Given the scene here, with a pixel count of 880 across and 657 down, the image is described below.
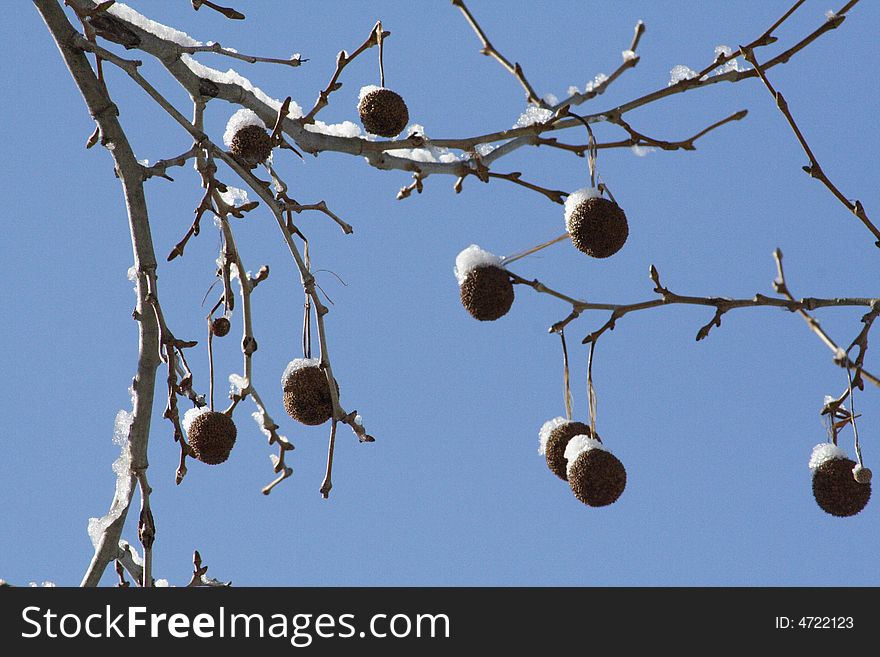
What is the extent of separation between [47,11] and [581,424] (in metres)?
1.27

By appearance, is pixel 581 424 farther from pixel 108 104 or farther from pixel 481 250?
pixel 108 104

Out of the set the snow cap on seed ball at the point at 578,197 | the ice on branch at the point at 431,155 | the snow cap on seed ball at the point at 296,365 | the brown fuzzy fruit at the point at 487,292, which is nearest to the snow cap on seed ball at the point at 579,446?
the brown fuzzy fruit at the point at 487,292

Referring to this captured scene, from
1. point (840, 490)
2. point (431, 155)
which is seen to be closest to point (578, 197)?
point (431, 155)

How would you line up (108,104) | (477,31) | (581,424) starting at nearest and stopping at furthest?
1. (477,31)
2. (581,424)
3. (108,104)

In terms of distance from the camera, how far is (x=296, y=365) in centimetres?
189

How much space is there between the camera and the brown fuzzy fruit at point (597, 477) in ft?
5.52

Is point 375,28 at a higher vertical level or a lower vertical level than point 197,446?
higher

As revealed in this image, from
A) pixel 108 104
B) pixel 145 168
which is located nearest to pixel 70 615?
pixel 145 168

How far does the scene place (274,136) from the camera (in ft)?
6.06

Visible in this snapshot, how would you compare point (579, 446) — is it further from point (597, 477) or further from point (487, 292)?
point (487, 292)

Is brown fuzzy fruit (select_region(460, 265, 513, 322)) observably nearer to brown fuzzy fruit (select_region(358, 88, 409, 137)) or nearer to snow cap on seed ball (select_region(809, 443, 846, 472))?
brown fuzzy fruit (select_region(358, 88, 409, 137))

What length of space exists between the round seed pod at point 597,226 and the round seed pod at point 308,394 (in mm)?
510

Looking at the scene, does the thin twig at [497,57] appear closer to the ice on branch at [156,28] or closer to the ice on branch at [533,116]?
the ice on branch at [533,116]

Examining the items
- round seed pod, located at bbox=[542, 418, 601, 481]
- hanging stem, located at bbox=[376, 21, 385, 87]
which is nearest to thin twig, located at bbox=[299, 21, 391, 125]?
hanging stem, located at bbox=[376, 21, 385, 87]
